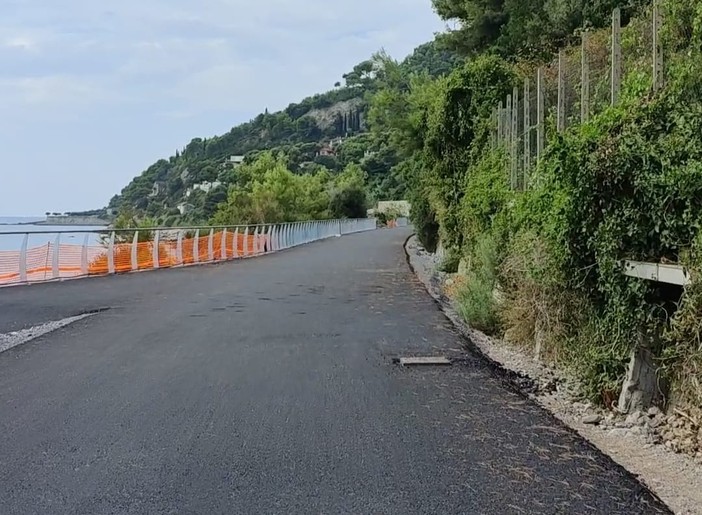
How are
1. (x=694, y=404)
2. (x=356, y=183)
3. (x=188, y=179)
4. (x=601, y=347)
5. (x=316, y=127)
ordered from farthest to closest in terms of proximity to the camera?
(x=316, y=127)
(x=188, y=179)
(x=356, y=183)
(x=601, y=347)
(x=694, y=404)

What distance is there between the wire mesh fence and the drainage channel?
6.64 meters

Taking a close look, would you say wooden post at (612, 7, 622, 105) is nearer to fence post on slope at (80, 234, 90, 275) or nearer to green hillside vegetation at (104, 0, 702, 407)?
green hillside vegetation at (104, 0, 702, 407)

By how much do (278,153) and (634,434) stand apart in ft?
321

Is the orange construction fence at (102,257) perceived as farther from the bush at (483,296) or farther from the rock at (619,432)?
the rock at (619,432)

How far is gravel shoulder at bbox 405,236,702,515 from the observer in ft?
14.5

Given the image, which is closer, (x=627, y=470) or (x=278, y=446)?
(x=627, y=470)

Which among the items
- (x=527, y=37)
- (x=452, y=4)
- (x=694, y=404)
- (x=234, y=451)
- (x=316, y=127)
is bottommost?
(x=234, y=451)

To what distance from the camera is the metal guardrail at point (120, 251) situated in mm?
16141

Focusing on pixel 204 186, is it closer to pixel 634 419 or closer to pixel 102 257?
pixel 102 257

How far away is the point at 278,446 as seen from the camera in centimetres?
512

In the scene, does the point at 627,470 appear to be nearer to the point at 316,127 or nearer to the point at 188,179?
the point at 188,179

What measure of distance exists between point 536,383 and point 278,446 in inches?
123

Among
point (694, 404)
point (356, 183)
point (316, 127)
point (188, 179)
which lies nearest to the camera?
point (694, 404)

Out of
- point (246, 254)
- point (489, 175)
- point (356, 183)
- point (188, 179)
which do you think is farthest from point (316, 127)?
point (489, 175)
